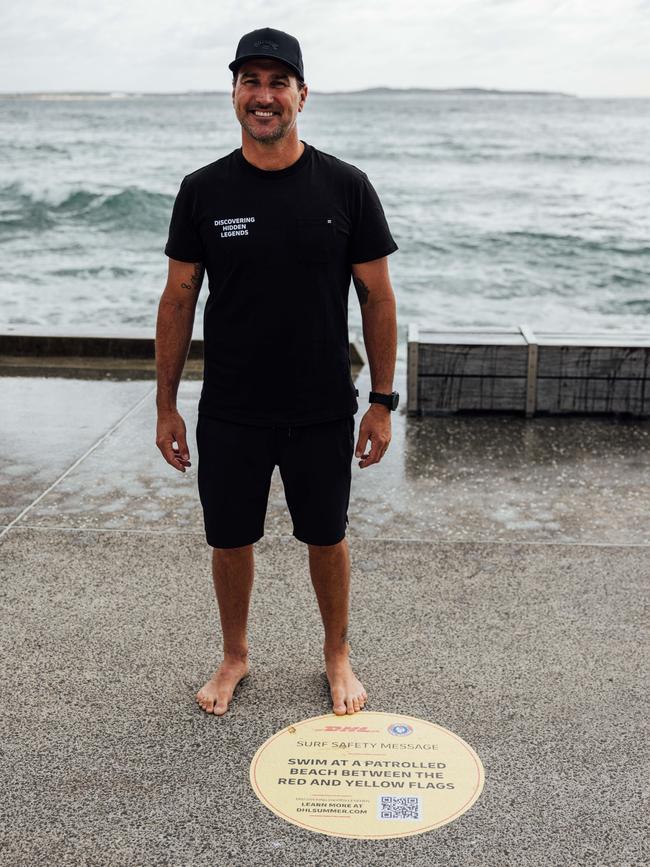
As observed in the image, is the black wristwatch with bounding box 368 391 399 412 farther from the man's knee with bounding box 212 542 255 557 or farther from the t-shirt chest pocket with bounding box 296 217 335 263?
the man's knee with bounding box 212 542 255 557

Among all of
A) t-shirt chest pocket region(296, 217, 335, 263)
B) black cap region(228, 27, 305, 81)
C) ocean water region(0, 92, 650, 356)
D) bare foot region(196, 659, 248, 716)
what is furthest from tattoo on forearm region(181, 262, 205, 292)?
ocean water region(0, 92, 650, 356)

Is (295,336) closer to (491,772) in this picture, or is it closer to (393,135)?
(491,772)

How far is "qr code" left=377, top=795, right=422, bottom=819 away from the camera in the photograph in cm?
244

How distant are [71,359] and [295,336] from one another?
15.3 feet

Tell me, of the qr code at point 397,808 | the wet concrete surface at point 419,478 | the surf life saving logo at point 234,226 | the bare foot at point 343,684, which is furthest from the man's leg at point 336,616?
the wet concrete surface at point 419,478

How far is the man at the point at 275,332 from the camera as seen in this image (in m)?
2.59

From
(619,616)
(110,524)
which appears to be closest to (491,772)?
(619,616)

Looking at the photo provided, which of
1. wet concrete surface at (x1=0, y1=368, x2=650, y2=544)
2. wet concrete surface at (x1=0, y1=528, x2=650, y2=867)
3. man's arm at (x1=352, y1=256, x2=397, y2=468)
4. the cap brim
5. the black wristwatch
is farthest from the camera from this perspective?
wet concrete surface at (x1=0, y1=368, x2=650, y2=544)

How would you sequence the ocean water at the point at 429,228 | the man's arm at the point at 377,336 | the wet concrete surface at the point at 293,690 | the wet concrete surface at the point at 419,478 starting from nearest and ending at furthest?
the wet concrete surface at the point at 293,690 < the man's arm at the point at 377,336 < the wet concrete surface at the point at 419,478 < the ocean water at the point at 429,228

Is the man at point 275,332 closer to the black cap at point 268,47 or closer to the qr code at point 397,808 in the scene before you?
the black cap at point 268,47

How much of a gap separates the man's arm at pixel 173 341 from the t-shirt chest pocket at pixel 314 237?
13.8 inches

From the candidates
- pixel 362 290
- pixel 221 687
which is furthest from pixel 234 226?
pixel 221 687

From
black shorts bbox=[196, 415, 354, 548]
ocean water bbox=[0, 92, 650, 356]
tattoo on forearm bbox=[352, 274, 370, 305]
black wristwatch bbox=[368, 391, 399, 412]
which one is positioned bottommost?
ocean water bbox=[0, 92, 650, 356]

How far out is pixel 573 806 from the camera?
2.45 m
